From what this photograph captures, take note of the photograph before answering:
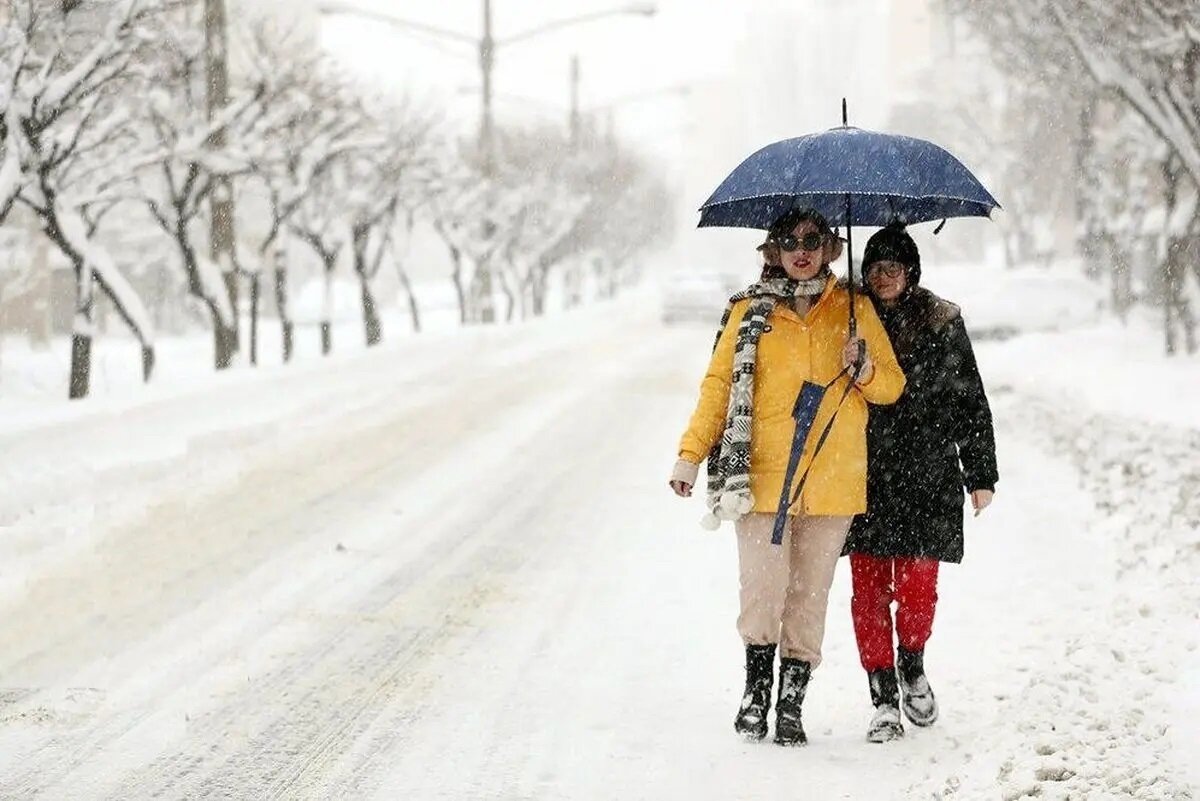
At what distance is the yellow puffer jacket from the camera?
463 cm

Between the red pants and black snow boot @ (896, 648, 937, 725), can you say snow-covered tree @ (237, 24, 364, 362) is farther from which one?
black snow boot @ (896, 648, 937, 725)

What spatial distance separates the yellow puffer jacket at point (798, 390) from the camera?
15.2 ft

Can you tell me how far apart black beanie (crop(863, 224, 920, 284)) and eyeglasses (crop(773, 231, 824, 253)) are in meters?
0.28

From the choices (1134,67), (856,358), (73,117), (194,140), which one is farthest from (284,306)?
(856,358)

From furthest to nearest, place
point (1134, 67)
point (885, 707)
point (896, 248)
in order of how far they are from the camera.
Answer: point (1134, 67)
point (885, 707)
point (896, 248)

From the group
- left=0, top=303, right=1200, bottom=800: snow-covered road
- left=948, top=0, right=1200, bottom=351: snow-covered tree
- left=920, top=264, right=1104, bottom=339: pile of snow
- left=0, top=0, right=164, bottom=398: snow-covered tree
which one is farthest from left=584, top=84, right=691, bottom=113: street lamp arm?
left=0, top=303, right=1200, bottom=800: snow-covered road

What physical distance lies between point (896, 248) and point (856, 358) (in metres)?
0.49

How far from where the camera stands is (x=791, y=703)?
15.8 ft

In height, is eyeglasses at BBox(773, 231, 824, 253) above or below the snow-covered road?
above

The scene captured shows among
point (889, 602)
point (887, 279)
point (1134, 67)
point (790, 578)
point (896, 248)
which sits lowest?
point (889, 602)

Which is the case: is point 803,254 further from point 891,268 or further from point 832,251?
point 891,268

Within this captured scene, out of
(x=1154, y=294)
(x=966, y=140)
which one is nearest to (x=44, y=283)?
(x=1154, y=294)

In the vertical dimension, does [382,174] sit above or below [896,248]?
above

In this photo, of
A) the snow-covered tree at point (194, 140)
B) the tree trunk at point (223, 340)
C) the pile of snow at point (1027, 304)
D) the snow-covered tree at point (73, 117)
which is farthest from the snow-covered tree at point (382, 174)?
the pile of snow at point (1027, 304)
